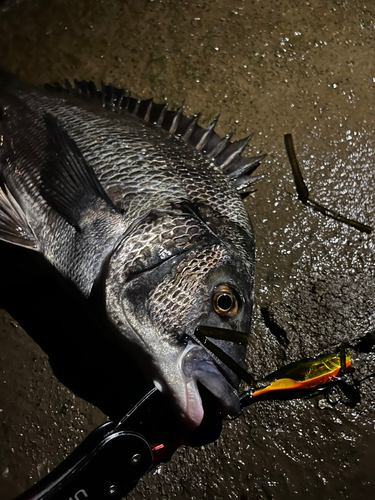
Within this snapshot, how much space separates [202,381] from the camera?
1.44 meters

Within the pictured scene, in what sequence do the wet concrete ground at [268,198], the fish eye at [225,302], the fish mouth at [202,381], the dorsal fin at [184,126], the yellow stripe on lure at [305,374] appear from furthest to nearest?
the dorsal fin at [184,126] → the wet concrete ground at [268,198] → the yellow stripe on lure at [305,374] → the fish eye at [225,302] → the fish mouth at [202,381]

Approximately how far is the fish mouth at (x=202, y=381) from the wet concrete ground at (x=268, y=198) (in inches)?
24.0

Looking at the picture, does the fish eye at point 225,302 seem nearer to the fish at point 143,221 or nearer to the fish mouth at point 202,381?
the fish at point 143,221

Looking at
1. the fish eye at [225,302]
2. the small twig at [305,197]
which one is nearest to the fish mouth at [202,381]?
the fish eye at [225,302]

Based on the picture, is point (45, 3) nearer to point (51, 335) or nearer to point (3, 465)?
point (51, 335)

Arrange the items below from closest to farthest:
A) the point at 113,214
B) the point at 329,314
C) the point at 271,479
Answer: the point at 113,214
the point at 271,479
the point at 329,314

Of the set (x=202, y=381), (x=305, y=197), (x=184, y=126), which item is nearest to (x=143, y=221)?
(x=202, y=381)

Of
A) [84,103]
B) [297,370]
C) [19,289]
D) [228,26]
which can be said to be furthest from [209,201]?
[228,26]

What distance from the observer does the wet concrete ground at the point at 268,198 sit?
1.92 m

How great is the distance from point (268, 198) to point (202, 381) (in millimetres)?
1320

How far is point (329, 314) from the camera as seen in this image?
6.95 feet

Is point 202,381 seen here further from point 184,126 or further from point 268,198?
point 184,126

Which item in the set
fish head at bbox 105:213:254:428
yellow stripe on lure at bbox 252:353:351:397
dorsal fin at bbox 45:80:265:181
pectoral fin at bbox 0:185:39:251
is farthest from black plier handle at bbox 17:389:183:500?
dorsal fin at bbox 45:80:265:181

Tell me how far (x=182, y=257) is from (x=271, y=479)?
1.25 m
